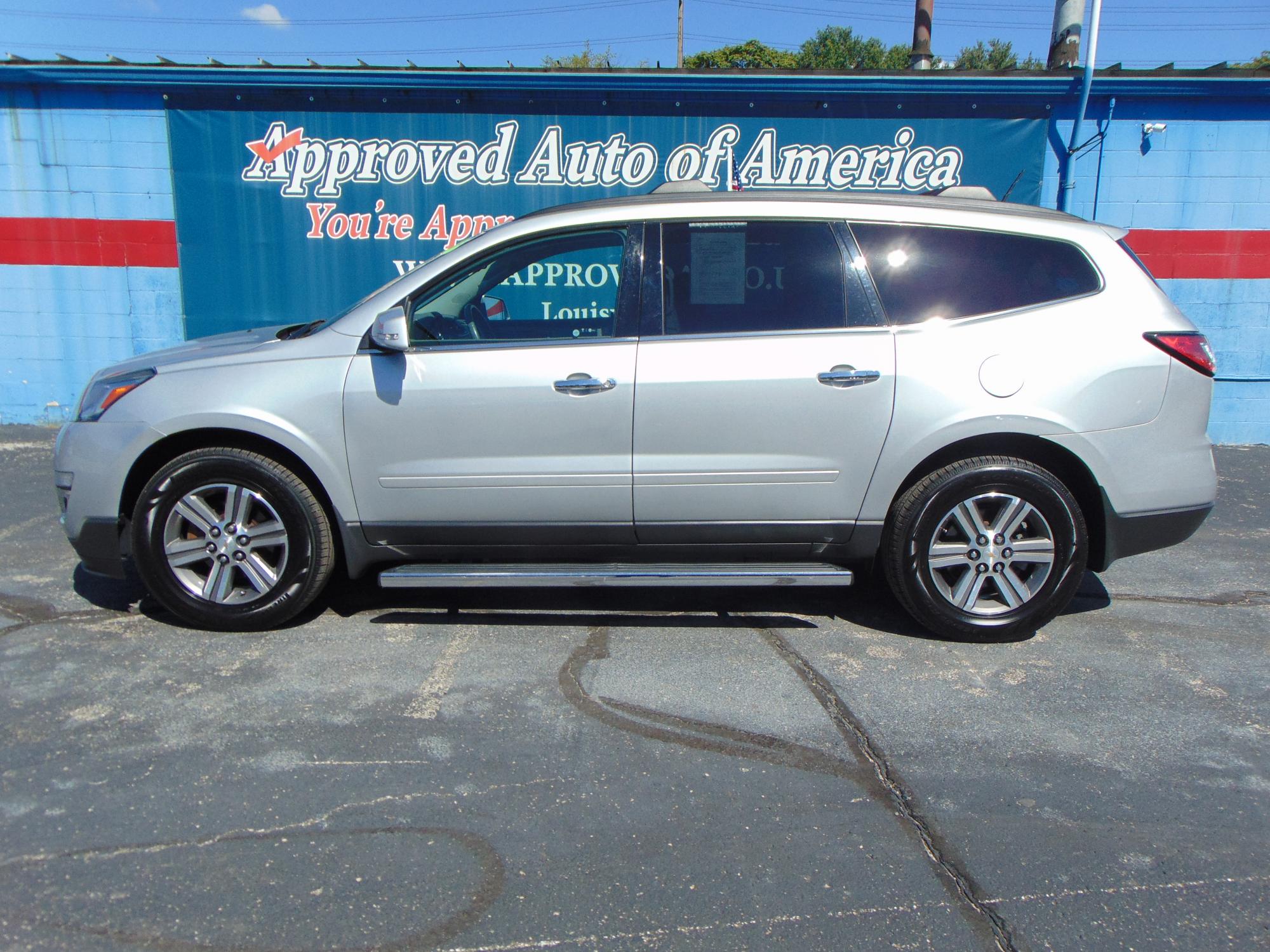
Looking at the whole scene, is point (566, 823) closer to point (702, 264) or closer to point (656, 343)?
point (656, 343)

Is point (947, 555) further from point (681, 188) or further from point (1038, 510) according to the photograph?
point (681, 188)

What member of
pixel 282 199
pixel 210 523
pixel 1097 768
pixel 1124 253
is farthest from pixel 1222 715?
pixel 282 199

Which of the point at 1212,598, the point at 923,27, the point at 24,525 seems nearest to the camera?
the point at 1212,598

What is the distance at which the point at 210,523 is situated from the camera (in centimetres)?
414

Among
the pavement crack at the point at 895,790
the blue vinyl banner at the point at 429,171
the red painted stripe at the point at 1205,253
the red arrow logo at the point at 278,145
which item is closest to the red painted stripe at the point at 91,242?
the blue vinyl banner at the point at 429,171

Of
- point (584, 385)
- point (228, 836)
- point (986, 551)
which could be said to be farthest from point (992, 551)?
point (228, 836)

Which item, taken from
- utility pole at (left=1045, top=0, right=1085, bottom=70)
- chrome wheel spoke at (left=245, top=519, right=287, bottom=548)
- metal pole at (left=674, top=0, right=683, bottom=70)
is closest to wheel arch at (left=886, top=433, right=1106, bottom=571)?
chrome wheel spoke at (left=245, top=519, right=287, bottom=548)

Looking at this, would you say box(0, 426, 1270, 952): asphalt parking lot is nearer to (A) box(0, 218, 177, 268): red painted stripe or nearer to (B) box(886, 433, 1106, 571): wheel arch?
(B) box(886, 433, 1106, 571): wheel arch

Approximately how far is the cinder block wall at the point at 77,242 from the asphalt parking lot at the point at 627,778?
503 centimetres

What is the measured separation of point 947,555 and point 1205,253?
6295 millimetres

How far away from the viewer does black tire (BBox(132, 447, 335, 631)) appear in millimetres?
4098

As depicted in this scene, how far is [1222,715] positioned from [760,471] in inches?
77.2

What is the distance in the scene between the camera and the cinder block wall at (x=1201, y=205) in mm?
8445

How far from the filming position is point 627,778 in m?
3.09
